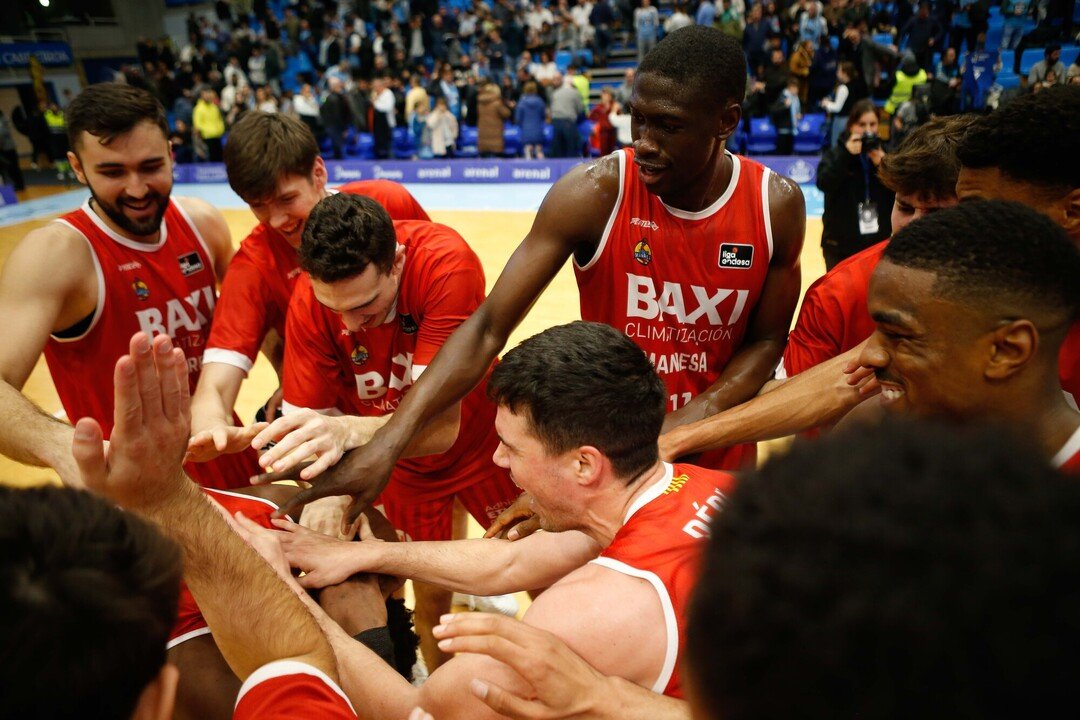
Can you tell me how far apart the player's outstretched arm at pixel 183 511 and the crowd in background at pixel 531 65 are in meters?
7.97

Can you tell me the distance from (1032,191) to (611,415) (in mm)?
1318

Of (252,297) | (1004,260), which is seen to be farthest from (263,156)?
(1004,260)

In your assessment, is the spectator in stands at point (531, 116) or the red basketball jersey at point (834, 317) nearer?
the red basketball jersey at point (834, 317)

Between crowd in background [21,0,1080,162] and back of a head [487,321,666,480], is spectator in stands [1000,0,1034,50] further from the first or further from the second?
back of a head [487,321,666,480]

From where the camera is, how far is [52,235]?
3090mm

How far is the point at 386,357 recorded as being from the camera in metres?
3.07

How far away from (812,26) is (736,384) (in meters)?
14.2

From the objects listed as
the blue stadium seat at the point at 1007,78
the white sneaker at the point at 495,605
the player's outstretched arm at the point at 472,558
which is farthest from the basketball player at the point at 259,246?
the blue stadium seat at the point at 1007,78

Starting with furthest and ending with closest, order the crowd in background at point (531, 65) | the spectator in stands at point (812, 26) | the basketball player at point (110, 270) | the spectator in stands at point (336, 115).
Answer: the spectator in stands at point (336, 115) → the spectator in stands at point (812, 26) → the crowd in background at point (531, 65) → the basketball player at point (110, 270)

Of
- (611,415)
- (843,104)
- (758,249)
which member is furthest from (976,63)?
(611,415)

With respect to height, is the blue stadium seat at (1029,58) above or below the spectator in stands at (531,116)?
above

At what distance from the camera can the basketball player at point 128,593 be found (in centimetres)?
87

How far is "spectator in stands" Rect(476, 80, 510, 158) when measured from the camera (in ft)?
52.5

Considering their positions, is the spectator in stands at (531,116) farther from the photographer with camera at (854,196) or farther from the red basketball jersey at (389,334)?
the red basketball jersey at (389,334)
